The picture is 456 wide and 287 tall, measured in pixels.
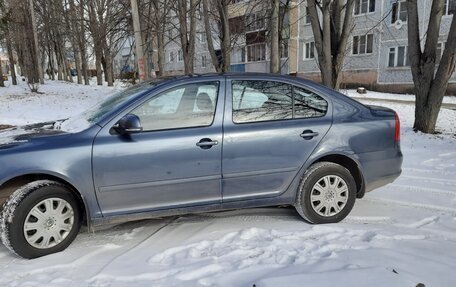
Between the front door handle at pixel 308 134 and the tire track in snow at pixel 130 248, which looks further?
the front door handle at pixel 308 134

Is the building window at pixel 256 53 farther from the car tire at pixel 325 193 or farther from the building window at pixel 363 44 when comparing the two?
the car tire at pixel 325 193

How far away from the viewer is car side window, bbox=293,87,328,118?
411 cm

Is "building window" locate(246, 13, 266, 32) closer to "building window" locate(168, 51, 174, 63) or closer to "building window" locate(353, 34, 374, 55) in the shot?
"building window" locate(353, 34, 374, 55)

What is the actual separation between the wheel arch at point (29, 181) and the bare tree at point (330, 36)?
8067 millimetres

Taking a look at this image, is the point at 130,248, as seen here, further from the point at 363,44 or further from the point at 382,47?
the point at 363,44

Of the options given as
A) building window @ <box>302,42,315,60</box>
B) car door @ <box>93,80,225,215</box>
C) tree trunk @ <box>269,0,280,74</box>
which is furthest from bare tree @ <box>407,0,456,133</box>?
building window @ <box>302,42,315,60</box>

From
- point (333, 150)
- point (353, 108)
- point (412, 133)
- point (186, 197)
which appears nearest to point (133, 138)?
point (186, 197)

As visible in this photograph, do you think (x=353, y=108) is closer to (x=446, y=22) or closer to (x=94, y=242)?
(x=94, y=242)

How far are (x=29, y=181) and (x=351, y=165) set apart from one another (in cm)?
324

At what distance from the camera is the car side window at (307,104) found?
13.5 feet

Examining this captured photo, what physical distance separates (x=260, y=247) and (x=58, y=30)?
37.2 m

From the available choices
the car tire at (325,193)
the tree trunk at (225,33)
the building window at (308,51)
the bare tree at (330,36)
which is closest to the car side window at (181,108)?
the car tire at (325,193)

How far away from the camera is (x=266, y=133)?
3.89m

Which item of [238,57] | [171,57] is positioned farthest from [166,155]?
[171,57]
